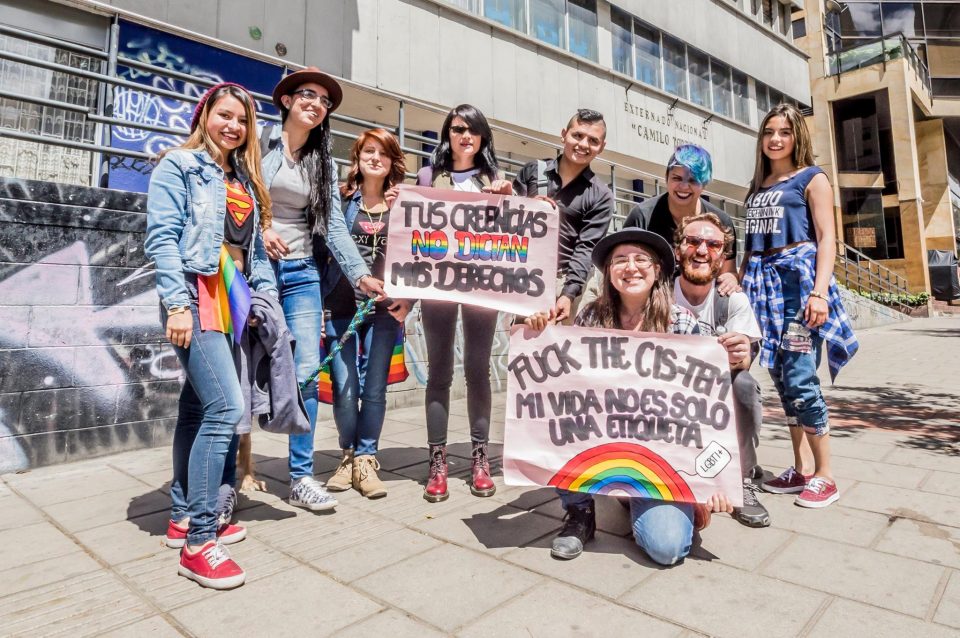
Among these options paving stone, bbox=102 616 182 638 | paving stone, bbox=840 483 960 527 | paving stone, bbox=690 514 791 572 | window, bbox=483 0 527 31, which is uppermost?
window, bbox=483 0 527 31

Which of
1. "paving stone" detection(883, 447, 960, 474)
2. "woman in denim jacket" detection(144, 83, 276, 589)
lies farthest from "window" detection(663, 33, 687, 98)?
"woman in denim jacket" detection(144, 83, 276, 589)

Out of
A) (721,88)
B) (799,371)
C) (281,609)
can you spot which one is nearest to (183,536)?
(281,609)

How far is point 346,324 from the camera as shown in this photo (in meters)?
3.55

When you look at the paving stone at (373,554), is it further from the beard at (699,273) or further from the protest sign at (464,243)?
the beard at (699,273)

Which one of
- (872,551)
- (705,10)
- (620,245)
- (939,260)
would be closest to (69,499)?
(620,245)

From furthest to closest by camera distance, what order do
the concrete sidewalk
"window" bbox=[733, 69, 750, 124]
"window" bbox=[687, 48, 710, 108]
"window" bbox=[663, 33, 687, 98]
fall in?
"window" bbox=[733, 69, 750, 124] < "window" bbox=[687, 48, 710, 108] < "window" bbox=[663, 33, 687, 98] < the concrete sidewalk

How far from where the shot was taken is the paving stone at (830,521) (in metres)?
2.75

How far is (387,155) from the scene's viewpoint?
3.60 metres

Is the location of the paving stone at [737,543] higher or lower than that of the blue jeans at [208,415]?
lower

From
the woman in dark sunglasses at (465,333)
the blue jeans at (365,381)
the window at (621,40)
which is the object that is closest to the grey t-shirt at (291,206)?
the blue jeans at (365,381)

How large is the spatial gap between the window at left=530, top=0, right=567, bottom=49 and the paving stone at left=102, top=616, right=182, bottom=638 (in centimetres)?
1325

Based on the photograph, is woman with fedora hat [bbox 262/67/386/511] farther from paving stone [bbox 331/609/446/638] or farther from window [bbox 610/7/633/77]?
window [bbox 610/7/633/77]

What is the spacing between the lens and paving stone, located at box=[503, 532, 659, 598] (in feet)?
7.54

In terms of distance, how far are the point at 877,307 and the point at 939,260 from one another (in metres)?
12.4
